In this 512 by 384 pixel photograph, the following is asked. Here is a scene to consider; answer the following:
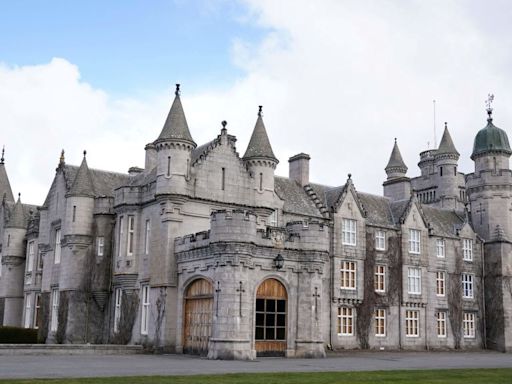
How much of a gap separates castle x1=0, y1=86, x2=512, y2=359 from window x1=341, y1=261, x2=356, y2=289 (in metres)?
0.10

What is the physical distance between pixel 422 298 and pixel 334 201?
9.32m

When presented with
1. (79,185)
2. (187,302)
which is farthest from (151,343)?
(79,185)

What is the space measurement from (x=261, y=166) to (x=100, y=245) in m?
10.4

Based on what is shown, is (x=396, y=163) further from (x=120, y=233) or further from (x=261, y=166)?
(x=120, y=233)

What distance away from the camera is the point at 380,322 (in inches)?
1802

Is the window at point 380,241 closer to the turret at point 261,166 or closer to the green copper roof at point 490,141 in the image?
the turret at point 261,166

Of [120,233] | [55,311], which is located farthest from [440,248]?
[55,311]

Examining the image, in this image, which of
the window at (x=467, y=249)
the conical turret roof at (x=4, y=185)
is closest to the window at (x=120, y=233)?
the conical turret roof at (x=4, y=185)

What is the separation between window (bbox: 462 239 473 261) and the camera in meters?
51.6

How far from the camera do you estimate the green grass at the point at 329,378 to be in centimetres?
1806

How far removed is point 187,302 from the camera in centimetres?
3519

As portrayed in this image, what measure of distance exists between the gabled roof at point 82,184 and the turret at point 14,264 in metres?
11.9

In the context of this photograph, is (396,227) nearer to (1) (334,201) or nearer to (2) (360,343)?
(1) (334,201)

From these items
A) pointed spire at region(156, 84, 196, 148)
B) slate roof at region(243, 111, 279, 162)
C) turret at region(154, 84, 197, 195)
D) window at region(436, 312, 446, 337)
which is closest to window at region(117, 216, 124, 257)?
turret at region(154, 84, 197, 195)
